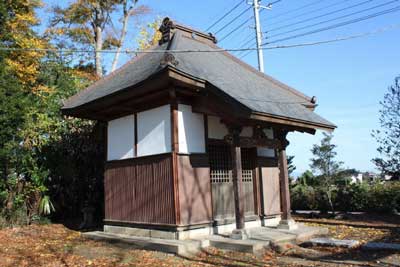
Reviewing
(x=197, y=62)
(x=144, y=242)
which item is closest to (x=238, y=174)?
(x=144, y=242)

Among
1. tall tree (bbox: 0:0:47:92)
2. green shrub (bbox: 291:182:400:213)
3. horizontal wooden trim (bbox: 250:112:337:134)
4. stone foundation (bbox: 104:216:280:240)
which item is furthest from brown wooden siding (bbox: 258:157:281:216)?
tall tree (bbox: 0:0:47:92)

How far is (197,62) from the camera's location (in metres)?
10.1

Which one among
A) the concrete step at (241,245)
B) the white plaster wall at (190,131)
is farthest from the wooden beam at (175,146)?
the concrete step at (241,245)

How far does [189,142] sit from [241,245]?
8.83 ft

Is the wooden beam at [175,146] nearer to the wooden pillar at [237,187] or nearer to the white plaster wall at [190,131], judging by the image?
the white plaster wall at [190,131]

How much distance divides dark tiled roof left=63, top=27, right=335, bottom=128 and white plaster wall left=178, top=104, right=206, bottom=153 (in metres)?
0.99

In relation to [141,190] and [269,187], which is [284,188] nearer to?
[269,187]

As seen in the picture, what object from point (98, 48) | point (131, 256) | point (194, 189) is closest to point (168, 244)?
point (131, 256)

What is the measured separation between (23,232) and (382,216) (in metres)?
12.2

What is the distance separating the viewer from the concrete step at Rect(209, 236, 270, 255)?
7.78 meters

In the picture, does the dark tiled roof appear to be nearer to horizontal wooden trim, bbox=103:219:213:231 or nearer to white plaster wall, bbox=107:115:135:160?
white plaster wall, bbox=107:115:135:160

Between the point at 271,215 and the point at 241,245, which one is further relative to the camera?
the point at 271,215

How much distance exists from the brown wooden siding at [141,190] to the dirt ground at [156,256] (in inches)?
37.7

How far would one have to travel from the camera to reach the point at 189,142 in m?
9.16
